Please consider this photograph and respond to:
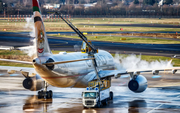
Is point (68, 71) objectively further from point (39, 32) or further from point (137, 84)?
point (137, 84)

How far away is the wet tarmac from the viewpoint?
3600 cm

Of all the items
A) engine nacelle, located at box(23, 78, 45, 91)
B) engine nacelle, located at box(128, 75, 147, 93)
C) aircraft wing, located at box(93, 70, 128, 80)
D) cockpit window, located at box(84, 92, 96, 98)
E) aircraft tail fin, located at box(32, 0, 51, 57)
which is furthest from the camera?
engine nacelle, located at box(23, 78, 45, 91)

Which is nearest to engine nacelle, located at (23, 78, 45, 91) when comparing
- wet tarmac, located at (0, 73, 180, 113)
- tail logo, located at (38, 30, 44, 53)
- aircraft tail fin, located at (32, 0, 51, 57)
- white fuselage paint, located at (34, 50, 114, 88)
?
wet tarmac, located at (0, 73, 180, 113)

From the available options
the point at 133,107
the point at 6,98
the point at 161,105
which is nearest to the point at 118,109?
the point at 133,107

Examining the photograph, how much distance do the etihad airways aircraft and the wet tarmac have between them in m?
1.68

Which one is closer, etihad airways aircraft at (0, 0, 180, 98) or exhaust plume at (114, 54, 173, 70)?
etihad airways aircraft at (0, 0, 180, 98)

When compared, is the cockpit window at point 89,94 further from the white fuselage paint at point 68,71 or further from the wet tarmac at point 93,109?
the white fuselage paint at point 68,71

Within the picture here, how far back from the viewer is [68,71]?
38.8 meters

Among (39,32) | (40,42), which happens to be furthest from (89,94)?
(39,32)

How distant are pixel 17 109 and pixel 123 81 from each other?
23.3 m

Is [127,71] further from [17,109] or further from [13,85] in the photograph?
[13,85]

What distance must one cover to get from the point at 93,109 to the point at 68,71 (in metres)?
5.35

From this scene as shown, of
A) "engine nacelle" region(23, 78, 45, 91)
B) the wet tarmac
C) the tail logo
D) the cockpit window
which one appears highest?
the tail logo

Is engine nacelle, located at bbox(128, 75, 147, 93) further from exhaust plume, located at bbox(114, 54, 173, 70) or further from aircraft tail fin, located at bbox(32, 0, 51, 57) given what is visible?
exhaust plume, located at bbox(114, 54, 173, 70)
